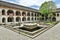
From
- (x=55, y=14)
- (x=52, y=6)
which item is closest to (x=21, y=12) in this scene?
(x=52, y=6)

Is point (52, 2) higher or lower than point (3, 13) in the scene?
higher

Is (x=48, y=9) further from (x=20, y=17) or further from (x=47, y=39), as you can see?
(x=47, y=39)

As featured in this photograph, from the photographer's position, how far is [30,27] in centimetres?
2266

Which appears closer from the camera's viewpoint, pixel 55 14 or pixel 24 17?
pixel 24 17

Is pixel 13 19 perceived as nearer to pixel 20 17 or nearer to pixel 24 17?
pixel 20 17

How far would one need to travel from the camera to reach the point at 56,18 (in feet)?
176

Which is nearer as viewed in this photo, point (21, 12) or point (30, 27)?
point (30, 27)

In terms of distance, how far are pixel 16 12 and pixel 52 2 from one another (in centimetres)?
1386

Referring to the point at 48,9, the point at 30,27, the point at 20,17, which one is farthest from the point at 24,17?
the point at 30,27

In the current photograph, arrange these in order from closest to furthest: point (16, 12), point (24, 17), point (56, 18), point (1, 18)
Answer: point (1, 18)
point (16, 12)
point (24, 17)
point (56, 18)

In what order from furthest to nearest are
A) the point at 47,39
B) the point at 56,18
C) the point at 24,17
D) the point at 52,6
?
1. the point at 56,18
2. the point at 24,17
3. the point at 52,6
4. the point at 47,39

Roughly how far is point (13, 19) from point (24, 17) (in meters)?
7.36

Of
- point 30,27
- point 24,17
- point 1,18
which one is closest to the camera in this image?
point 30,27

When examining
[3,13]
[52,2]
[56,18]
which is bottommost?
[56,18]
